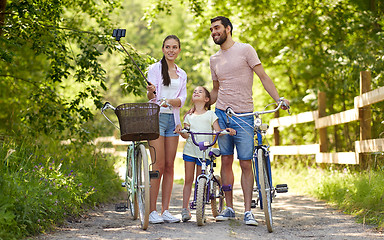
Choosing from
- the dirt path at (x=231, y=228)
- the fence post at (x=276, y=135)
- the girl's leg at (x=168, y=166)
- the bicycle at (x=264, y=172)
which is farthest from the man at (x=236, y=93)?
the fence post at (x=276, y=135)

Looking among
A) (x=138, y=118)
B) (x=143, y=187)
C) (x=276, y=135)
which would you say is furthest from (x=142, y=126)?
(x=276, y=135)

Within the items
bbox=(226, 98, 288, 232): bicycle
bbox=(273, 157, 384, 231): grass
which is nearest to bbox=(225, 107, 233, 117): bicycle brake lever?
bbox=(226, 98, 288, 232): bicycle

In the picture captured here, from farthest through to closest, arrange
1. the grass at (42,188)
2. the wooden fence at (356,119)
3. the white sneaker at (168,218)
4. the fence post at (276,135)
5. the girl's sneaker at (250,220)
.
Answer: the fence post at (276,135) < the wooden fence at (356,119) < the white sneaker at (168,218) < the girl's sneaker at (250,220) < the grass at (42,188)

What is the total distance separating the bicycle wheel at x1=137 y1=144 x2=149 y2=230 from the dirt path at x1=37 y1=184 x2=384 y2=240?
126 mm

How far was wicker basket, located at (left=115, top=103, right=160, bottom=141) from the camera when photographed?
518 centimetres

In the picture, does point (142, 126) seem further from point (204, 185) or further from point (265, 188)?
point (265, 188)

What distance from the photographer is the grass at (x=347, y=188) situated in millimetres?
5715

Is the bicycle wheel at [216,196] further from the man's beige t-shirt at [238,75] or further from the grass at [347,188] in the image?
the grass at [347,188]

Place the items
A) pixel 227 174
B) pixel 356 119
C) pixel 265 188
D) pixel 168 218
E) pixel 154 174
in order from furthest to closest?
pixel 356 119 < pixel 227 174 < pixel 168 218 < pixel 154 174 < pixel 265 188

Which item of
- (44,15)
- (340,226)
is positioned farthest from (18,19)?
A: (340,226)

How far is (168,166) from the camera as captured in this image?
582 centimetres

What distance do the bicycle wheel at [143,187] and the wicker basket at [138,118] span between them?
0.98ft

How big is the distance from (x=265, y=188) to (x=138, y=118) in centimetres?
145

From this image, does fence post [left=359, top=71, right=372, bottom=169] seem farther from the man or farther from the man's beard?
the man's beard
